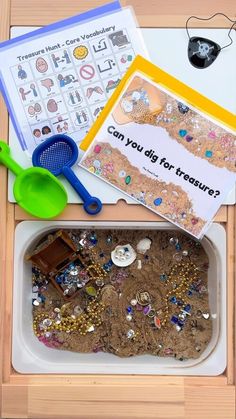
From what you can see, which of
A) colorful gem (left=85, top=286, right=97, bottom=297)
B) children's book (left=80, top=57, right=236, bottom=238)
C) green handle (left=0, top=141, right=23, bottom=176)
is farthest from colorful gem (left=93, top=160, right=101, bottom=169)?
colorful gem (left=85, top=286, right=97, bottom=297)

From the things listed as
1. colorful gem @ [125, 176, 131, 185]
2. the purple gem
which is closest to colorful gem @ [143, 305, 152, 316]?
the purple gem

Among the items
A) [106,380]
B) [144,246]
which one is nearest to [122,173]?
[144,246]

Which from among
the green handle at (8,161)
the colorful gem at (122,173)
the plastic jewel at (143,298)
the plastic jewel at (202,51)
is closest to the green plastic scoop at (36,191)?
the green handle at (8,161)

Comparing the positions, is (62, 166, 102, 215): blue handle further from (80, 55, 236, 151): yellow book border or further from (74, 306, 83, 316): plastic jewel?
(74, 306, 83, 316): plastic jewel

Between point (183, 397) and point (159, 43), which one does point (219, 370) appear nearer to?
point (183, 397)

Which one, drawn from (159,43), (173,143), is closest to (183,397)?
(173,143)

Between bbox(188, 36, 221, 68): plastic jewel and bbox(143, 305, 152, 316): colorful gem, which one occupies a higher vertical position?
bbox(188, 36, 221, 68): plastic jewel

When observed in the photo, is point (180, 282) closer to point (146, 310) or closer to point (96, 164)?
point (146, 310)
